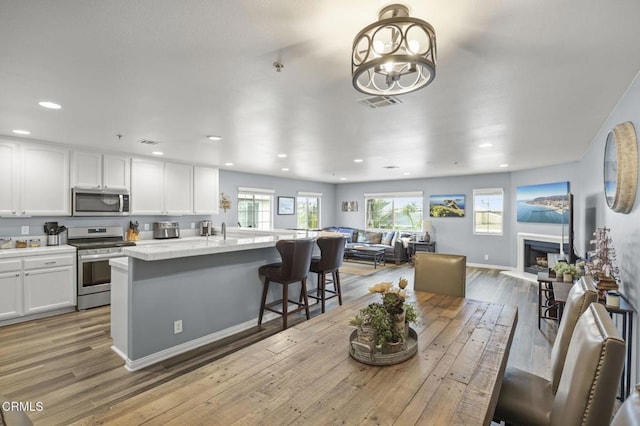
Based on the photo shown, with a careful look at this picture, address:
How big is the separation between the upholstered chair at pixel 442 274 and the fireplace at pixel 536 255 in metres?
5.04

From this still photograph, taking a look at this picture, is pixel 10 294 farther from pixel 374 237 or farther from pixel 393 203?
pixel 393 203

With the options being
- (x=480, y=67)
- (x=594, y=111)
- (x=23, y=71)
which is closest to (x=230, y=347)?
(x=23, y=71)

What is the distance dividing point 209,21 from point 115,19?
17.7 inches

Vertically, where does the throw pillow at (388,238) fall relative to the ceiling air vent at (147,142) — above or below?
below

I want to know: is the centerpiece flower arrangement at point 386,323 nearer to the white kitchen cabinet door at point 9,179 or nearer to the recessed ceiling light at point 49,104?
the recessed ceiling light at point 49,104

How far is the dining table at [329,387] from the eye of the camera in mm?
1022

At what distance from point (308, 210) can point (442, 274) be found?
7.22 m

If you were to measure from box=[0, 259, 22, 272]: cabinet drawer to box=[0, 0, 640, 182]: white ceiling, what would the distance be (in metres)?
1.58

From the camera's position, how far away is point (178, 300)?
305cm

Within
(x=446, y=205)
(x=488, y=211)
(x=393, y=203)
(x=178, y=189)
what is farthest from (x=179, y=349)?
(x=393, y=203)

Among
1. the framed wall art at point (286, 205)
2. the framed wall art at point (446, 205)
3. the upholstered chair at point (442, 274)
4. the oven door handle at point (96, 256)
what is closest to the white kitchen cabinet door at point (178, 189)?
the oven door handle at point (96, 256)

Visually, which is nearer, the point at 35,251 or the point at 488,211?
the point at 35,251

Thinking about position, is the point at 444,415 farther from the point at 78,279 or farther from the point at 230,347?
the point at 78,279

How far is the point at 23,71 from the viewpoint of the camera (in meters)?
2.07
